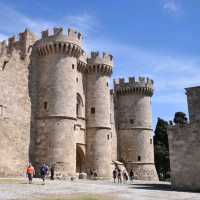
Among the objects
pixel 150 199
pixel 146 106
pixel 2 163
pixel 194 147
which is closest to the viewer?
pixel 150 199

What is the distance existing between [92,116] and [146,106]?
8.90 metres

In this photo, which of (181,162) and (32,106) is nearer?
(181,162)

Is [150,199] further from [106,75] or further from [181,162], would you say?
[106,75]

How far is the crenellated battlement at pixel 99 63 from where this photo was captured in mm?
32906

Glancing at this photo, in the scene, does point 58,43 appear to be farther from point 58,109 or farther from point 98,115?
point 98,115

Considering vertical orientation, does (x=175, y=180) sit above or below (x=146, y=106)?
below

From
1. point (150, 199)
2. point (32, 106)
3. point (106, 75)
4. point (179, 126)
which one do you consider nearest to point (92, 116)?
point (106, 75)

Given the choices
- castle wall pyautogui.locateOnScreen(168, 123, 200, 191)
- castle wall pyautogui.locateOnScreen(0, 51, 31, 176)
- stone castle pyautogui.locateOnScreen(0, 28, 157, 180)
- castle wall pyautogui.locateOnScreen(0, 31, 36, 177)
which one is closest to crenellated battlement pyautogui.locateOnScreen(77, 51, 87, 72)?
stone castle pyautogui.locateOnScreen(0, 28, 157, 180)

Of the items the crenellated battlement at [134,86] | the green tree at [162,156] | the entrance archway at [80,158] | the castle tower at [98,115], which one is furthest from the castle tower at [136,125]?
the green tree at [162,156]

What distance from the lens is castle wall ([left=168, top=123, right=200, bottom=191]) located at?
18734mm

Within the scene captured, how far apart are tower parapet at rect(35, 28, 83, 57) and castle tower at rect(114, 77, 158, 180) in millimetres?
11598

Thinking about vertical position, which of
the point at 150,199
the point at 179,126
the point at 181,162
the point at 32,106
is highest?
the point at 32,106

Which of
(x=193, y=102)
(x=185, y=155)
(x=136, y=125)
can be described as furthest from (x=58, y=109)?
(x=136, y=125)

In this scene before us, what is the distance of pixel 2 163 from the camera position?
76.1 ft
